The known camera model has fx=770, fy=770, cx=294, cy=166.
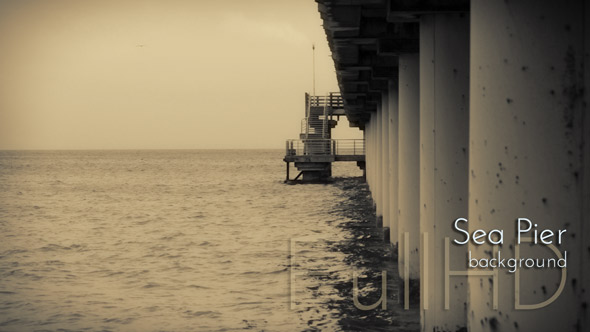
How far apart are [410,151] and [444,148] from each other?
3467 mm

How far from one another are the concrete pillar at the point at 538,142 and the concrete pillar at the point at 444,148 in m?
2.56

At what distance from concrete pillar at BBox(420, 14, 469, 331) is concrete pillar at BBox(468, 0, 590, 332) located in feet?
8.40

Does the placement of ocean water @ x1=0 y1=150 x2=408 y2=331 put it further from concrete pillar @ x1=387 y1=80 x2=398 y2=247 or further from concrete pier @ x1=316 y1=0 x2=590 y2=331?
concrete pier @ x1=316 y1=0 x2=590 y2=331

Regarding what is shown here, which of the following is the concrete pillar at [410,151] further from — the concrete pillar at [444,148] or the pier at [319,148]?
the pier at [319,148]

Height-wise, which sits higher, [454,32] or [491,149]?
[454,32]

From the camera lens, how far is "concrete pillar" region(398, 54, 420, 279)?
10289 mm

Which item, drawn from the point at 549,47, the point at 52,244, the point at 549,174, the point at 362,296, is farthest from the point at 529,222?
the point at 52,244

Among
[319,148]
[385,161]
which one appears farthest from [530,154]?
[319,148]

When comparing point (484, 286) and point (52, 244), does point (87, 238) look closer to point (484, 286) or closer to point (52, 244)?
point (52, 244)

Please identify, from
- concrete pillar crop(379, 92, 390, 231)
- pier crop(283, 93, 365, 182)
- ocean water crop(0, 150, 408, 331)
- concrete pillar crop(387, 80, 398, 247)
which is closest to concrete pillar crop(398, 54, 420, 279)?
ocean water crop(0, 150, 408, 331)

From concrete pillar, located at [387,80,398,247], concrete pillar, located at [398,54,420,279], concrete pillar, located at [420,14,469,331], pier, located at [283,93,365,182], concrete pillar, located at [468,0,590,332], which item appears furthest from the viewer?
pier, located at [283,93,365,182]

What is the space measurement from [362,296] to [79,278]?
6.12 meters

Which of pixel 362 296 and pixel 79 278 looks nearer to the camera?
pixel 362 296

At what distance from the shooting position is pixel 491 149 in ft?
14.6
